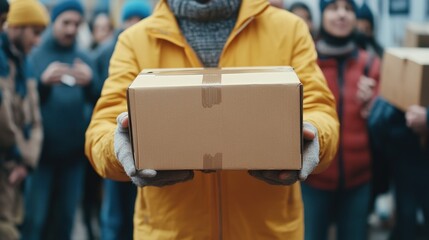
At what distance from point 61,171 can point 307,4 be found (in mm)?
2602

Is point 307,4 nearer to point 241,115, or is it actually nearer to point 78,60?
point 78,60

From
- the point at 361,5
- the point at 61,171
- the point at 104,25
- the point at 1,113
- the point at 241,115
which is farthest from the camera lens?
the point at 104,25

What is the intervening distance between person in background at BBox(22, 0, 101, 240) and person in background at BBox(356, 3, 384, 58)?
1.87 m

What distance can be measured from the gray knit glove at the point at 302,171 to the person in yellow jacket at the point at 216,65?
0.70ft

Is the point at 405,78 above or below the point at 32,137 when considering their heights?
above

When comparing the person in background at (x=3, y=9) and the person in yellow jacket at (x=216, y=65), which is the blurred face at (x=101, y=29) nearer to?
the person in background at (x=3, y=9)

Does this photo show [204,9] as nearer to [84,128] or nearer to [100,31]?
[84,128]

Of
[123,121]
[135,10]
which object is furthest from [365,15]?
[123,121]

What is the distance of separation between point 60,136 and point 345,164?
1971 mm

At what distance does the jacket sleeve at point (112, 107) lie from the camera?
2.52 m

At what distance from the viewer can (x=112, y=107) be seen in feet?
8.63

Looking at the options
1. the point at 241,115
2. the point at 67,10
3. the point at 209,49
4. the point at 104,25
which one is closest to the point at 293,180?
the point at 241,115

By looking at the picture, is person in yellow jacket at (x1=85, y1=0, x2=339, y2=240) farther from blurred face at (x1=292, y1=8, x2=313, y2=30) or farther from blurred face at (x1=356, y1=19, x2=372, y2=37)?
blurred face at (x1=292, y1=8, x2=313, y2=30)

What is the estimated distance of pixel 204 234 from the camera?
260 centimetres
